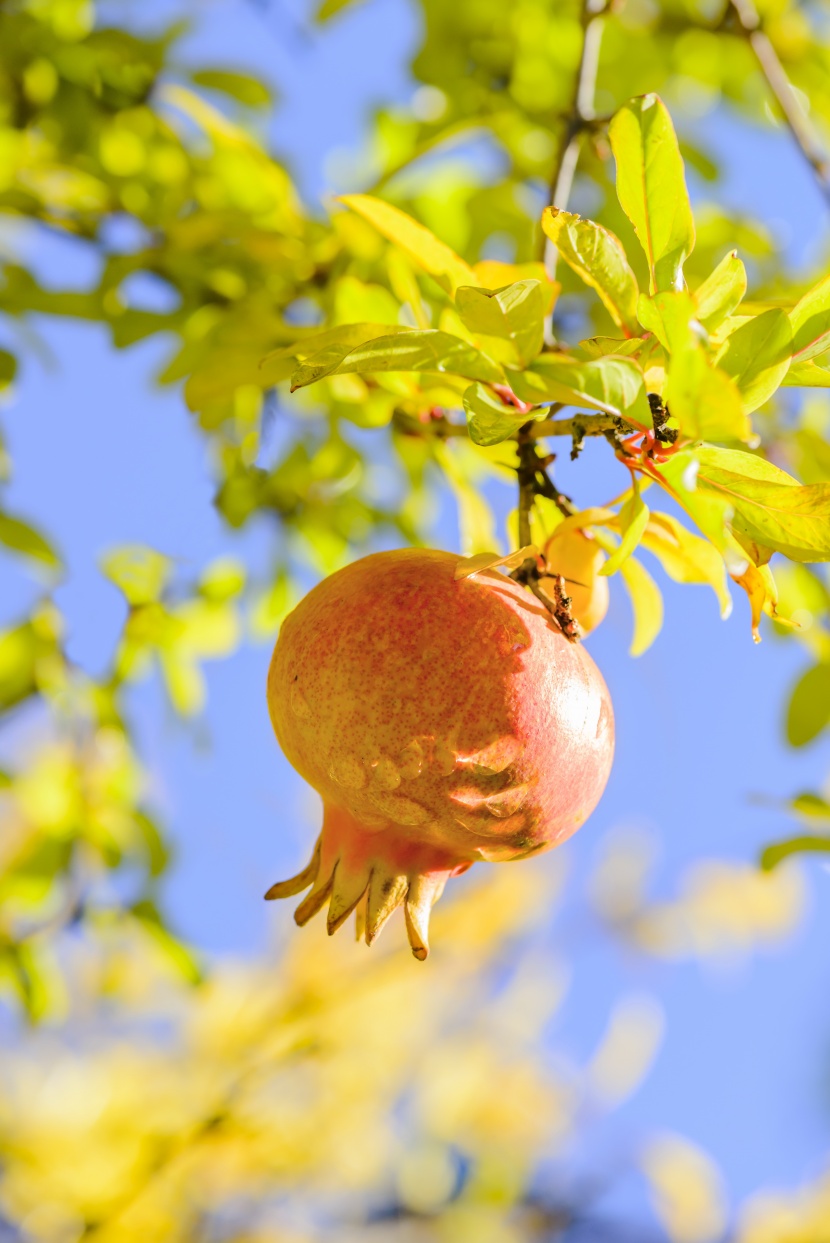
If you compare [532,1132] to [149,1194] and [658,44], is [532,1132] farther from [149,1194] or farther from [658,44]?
[658,44]

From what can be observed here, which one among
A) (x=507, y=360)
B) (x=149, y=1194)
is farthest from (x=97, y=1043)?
(x=507, y=360)

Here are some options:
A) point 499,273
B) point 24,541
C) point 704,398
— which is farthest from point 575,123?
point 24,541

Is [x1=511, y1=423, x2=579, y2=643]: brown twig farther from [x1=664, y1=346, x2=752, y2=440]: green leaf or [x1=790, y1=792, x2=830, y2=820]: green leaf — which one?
[x1=790, y1=792, x2=830, y2=820]: green leaf

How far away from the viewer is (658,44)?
1.55 m

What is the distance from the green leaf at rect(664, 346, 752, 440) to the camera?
431 mm

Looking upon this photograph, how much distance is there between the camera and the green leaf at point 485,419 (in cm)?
52

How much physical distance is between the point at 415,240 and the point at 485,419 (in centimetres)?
17

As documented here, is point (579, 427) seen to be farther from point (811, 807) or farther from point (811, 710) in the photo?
point (811, 710)

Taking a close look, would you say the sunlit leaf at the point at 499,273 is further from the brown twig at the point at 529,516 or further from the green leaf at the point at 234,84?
the green leaf at the point at 234,84

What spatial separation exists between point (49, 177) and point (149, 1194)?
1.83 metres

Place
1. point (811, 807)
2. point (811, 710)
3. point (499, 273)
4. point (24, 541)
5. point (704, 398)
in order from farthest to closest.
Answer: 1. point (24, 541)
2. point (811, 710)
3. point (811, 807)
4. point (499, 273)
5. point (704, 398)

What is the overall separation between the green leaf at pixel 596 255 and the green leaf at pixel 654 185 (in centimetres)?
2

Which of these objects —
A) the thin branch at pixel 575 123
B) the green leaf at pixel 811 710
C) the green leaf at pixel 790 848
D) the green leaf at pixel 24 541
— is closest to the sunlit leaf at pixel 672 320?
the thin branch at pixel 575 123

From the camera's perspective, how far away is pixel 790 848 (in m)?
0.92
